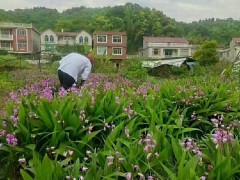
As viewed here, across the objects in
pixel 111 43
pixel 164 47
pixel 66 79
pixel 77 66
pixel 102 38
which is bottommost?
pixel 66 79

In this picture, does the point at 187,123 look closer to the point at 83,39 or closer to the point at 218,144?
the point at 218,144

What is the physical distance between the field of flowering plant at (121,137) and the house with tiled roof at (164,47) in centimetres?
5314

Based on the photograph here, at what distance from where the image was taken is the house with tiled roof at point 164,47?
5775 cm

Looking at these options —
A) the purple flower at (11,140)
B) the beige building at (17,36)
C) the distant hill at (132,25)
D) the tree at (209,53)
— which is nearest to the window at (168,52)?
the distant hill at (132,25)

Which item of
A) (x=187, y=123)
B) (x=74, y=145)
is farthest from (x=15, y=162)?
(x=187, y=123)

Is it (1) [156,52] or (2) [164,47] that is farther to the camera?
(1) [156,52]

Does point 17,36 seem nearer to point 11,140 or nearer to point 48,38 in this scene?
point 48,38

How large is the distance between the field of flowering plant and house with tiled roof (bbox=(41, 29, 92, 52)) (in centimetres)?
5552

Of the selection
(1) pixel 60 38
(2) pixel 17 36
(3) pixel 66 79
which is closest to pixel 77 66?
(3) pixel 66 79

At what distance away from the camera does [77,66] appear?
691 centimetres

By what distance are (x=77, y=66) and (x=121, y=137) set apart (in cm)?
399

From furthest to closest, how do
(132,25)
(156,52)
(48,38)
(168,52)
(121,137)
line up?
(132,25) → (48,38) → (168,52) → (156,52) → (121,137)

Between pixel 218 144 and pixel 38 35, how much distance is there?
6768 cm

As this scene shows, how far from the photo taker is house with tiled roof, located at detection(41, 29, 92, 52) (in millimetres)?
61125
